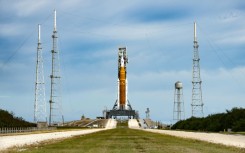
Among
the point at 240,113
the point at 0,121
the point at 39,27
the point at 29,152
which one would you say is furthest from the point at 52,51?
the point at 29,152

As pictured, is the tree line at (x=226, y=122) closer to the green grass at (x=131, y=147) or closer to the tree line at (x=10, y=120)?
the tree line at (x=10, y=120)

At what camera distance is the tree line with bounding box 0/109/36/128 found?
3914 inches

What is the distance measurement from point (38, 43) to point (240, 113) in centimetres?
4746

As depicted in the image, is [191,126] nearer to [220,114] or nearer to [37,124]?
[220,114]

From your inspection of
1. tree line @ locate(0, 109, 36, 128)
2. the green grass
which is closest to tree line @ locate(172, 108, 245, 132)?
tree line @ locate(0, 109, 36, 128)

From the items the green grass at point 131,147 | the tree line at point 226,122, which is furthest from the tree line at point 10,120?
the green grass at point 131,147

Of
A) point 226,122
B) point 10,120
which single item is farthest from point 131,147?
point 10,120

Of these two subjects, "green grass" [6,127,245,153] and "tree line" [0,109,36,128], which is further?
"tree line" [0,109,36,128]

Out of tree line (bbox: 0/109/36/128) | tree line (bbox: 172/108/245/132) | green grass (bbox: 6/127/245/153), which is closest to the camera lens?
green grass (bbox: 6/127/245/153)

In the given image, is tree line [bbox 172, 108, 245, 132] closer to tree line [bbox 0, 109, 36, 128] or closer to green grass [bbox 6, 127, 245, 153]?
tree line [bbox 0, 109, 36, 128]

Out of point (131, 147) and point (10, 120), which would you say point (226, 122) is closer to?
point (10, 120)

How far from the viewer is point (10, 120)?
105 meters

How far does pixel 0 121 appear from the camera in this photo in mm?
97625

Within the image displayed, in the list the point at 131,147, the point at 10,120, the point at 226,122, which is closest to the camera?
the point at 131,147
